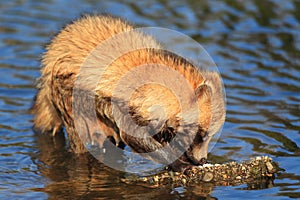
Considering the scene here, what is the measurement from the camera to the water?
327 inches

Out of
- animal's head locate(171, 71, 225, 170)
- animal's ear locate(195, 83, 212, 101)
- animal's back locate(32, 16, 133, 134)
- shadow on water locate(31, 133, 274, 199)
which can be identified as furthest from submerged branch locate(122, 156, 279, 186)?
animal's back locate(32, 16, 133, 134)

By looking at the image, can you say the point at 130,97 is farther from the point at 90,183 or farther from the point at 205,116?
the point at 90,183

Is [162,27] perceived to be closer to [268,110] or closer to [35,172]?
[268,110]

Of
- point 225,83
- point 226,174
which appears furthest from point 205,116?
point 225,83

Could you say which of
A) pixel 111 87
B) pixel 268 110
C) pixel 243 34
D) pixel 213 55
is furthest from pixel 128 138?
pixel 243 34

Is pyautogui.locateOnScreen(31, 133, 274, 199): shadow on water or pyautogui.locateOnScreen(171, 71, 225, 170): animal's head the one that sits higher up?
pyautogui.locateOnScreen(171, 71, 225, 170): animal's head

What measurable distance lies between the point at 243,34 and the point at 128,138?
22.4 ft

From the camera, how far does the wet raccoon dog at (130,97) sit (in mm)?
7887

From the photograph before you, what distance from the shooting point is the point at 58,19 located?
15672 mm

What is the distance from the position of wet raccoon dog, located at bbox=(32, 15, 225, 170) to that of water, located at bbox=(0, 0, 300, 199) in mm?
451

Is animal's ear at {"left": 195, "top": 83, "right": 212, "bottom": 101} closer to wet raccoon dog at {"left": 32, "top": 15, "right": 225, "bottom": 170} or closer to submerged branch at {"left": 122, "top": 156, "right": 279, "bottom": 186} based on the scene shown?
wet raccoon dog at {"left": 32, "top": 15, "right": 225, "bottom": 170}

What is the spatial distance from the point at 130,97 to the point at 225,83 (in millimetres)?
4299

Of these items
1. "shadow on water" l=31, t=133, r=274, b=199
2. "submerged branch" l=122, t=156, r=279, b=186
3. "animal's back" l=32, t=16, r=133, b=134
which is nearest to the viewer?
"shadow on water" l=31, t=133, r=274, b=199

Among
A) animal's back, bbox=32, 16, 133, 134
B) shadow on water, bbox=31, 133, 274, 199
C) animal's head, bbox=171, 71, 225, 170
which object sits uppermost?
animal's back, bbox=32, 16, 133, 134
